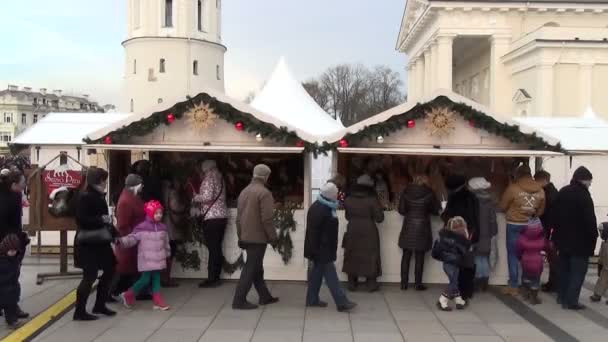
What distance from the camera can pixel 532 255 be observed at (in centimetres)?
952

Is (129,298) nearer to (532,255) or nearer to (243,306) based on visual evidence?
(243,306)

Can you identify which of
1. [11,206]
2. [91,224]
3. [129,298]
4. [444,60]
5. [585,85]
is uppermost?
[444,60]

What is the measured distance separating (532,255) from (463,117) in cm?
235

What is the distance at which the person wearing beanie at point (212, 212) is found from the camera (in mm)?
10172

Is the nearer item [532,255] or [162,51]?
[532,255]

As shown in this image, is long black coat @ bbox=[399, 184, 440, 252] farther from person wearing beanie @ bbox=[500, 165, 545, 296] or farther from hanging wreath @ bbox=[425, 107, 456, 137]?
person wearing beanie @ bbox=[500, 165, 545, 296]

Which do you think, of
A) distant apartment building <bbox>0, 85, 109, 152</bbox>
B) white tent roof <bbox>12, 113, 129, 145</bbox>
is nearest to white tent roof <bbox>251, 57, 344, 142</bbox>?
white tent roof <bbox>12, 113, 129, 145</bbox>

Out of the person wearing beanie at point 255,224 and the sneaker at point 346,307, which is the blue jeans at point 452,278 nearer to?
the sneaker at point 346,307

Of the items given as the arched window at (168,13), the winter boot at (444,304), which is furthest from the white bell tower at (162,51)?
the winter boot at (444,304)

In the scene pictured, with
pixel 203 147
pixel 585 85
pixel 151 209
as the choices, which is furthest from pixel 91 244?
pixel 585 85

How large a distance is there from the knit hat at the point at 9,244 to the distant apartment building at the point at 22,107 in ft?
374

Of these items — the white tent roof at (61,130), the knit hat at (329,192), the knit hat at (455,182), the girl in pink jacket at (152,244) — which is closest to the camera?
the knit hat at (329,192)

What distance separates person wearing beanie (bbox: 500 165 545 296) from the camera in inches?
387

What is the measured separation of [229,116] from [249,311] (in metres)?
3.08
